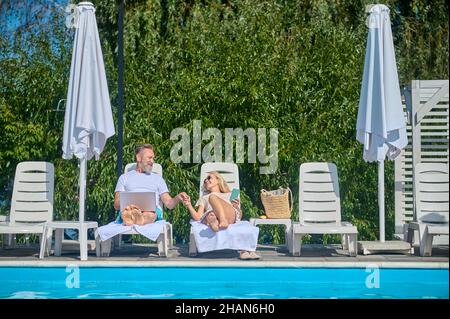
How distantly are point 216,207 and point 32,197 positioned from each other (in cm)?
225

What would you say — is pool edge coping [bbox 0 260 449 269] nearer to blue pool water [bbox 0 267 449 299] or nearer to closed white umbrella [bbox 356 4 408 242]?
blue pool water [bbox 0 267 449 299]

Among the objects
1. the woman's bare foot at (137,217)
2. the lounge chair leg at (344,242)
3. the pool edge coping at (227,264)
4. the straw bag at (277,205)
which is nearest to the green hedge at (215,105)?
the lounge chair leg at (344,242)

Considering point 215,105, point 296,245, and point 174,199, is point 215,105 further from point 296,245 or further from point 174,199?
point 296,245

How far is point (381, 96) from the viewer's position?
873 cm

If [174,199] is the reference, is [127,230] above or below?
below

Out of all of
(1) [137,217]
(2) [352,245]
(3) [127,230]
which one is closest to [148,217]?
(1) [137,217]

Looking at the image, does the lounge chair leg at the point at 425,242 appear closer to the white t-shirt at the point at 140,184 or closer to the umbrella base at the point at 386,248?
the umbrella base at the point at 386,248

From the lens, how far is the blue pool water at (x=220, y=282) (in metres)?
7.32

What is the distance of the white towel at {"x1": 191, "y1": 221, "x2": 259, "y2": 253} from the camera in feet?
27.3

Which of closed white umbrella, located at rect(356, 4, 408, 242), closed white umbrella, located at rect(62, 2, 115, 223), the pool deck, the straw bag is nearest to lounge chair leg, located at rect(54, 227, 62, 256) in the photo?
the pool deck

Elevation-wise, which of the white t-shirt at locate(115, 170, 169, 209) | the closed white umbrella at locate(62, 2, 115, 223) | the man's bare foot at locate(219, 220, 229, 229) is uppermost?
the closed white umbrella at locate(62, 2, 115, 223)

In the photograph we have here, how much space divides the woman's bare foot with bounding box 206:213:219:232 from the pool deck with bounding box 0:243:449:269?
0.33m

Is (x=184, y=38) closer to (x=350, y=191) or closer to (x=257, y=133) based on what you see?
(x=257, y=133)
